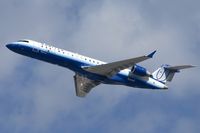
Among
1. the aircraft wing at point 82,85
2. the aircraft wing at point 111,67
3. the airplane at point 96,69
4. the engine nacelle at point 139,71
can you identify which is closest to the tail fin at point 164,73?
the airplane at point 96,69

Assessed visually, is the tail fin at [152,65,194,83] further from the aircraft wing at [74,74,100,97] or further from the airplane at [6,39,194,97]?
the aircraft wing at [74,74,100,97]

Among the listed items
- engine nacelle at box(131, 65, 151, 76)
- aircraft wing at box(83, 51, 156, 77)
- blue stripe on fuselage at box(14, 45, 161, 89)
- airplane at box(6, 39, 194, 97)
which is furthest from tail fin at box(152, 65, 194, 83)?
aircraft wing at box(83, 51, 156, 77)

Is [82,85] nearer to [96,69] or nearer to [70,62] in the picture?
[96,69]

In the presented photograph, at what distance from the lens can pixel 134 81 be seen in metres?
75.1

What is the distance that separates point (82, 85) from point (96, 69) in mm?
5304

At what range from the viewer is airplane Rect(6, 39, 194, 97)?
71.8 meters

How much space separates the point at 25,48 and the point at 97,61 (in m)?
7.08

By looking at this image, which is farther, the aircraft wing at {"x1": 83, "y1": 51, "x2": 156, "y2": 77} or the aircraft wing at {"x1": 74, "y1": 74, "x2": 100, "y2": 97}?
the aircraft wing at {"x1": 74, "y1": 74, "x2": 100, "y2": 97}

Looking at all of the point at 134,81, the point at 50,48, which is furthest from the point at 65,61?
the point at 134,81

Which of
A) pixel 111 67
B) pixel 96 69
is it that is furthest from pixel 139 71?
pixel 96 69

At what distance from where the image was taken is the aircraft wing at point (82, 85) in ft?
255

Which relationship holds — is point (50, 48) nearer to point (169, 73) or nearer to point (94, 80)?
point (94, 80)

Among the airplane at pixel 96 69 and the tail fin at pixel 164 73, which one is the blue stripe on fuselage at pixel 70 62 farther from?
the tail fin at pixel 164 73

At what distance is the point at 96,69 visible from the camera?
2884 inches
